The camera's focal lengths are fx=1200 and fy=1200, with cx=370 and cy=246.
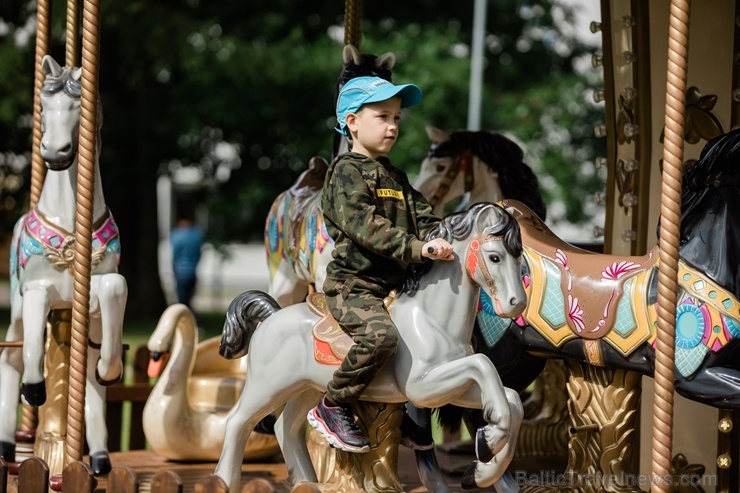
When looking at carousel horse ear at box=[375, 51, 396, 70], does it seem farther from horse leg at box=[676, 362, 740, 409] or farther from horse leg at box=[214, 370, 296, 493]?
horse leg at box=[676, 362, 740, 409]

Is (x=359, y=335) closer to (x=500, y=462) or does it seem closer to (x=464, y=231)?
(x=464, y=231)

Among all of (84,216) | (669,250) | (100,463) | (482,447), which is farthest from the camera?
(100,463)

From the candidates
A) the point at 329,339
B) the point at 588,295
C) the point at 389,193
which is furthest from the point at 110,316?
the point at 588,295

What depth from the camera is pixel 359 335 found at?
13.0 ft

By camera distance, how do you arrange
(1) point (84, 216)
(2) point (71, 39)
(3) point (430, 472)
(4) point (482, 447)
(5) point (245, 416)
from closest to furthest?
(4) point (482, 447)
(5) point (245, 416)
(1) point (84, 216)
(3) point (430, 472)
(2) point (71, 39)

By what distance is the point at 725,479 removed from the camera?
16.5 feet

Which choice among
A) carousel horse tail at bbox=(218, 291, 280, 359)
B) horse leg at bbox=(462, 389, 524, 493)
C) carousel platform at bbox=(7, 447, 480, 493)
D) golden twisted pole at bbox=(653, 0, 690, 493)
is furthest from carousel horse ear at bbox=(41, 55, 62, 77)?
golden twisted pole at bbox=(653, 0, 690, 493)

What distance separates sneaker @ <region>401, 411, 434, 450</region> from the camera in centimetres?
449

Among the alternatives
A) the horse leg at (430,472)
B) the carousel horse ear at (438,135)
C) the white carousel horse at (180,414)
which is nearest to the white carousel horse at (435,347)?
the horse leg at (430,472)

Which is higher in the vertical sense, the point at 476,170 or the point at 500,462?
the point at 476,170

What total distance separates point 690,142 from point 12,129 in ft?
43.6

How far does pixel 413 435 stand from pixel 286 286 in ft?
8.58

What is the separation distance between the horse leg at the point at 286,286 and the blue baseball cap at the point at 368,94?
2782 millimetres

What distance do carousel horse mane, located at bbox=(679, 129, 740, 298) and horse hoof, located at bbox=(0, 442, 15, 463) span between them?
3139 mm
